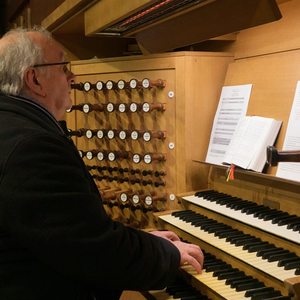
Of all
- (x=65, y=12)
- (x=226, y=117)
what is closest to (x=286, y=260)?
(x=226, y=117)

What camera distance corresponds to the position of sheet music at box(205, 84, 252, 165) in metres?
2.26

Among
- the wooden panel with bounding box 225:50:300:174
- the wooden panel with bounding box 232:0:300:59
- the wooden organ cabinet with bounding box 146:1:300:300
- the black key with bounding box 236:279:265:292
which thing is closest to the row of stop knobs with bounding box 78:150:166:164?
the wooden organ cabinet with bounding box 146:1:300:300

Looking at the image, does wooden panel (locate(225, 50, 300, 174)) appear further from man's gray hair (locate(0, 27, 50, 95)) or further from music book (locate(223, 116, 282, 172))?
man's gray hair (locate(0, 27, 50, 95))

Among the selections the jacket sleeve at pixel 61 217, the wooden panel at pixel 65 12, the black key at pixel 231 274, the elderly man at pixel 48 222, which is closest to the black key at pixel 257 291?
the black key at pixel 231 274

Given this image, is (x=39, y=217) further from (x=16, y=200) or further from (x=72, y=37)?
(x=72, y=37)

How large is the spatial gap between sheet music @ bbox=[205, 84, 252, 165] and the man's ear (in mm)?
1121

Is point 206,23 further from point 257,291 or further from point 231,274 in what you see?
point 257,291

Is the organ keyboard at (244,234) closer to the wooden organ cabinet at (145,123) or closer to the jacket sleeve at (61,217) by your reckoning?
the wooden organ cabinet at (145,123)

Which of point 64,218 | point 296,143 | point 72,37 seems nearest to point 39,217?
point 64,218

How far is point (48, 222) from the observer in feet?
3.79

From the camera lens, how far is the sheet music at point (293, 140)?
182 centimetres

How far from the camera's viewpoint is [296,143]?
187 cm

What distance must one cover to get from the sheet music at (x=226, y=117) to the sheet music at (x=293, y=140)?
33 centimetres

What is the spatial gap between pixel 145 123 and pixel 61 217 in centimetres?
159
